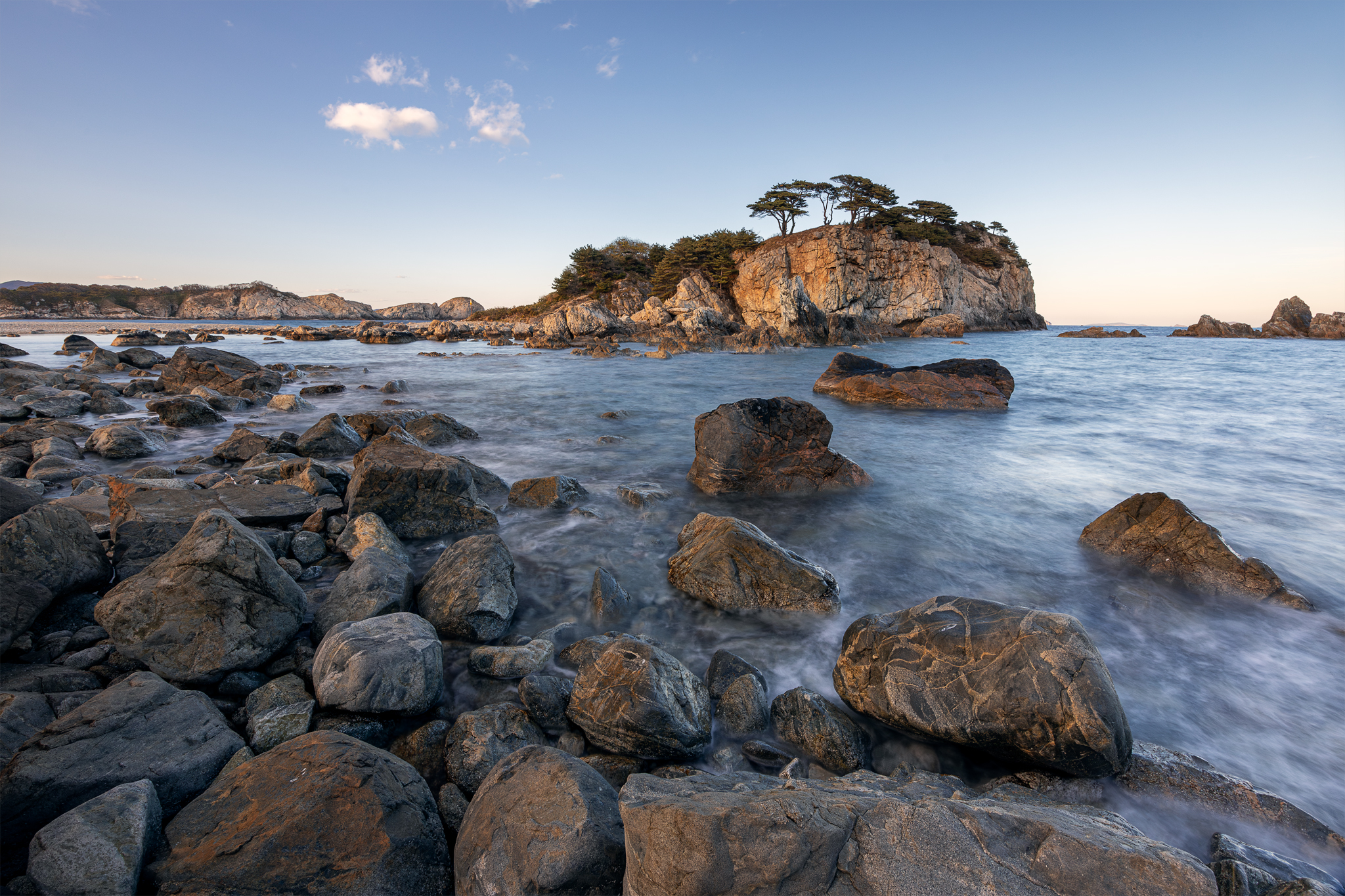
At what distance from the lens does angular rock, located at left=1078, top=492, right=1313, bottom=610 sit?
496 centimetres

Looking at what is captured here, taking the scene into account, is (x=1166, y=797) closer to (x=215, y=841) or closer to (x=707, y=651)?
(x=707, y=651)

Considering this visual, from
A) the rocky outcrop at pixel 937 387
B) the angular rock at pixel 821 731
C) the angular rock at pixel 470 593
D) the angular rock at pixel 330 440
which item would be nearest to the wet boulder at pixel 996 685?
the angular rock at pixel 821 731

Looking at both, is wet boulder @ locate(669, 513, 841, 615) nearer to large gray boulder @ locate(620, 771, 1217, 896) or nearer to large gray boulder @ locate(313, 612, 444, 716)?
large gray boulder @ locate(313, 612, 444, 716)

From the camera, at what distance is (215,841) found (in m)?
1.94

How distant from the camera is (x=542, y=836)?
199 centimetres

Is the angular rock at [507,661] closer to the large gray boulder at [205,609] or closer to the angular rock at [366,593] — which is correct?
the angular rock at [366,593]

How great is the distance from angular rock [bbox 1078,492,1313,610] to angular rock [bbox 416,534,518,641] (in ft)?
20.3

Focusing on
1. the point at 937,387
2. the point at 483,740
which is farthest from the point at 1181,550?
the point at 937,387

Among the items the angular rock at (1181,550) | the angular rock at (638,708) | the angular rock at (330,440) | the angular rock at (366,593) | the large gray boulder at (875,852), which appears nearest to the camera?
the large gray boulder at (875,852)

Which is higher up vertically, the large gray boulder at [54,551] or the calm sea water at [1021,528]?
the large gray boulder at [54,551]

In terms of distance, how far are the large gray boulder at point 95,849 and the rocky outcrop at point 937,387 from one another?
51.9 feet

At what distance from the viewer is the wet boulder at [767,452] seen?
25.0 feet

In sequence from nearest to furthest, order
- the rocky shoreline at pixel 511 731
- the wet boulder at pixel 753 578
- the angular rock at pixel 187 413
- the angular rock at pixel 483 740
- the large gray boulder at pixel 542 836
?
the rocky shoreline at pixel 511 731 < the large gray boulder at pixel 542 836 < the angular rock at pixel 483 740 < the wet boulder at pixel 753 578 < the angular rock at pixel 187 413

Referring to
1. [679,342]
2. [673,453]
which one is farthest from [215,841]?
→ [679,342]
